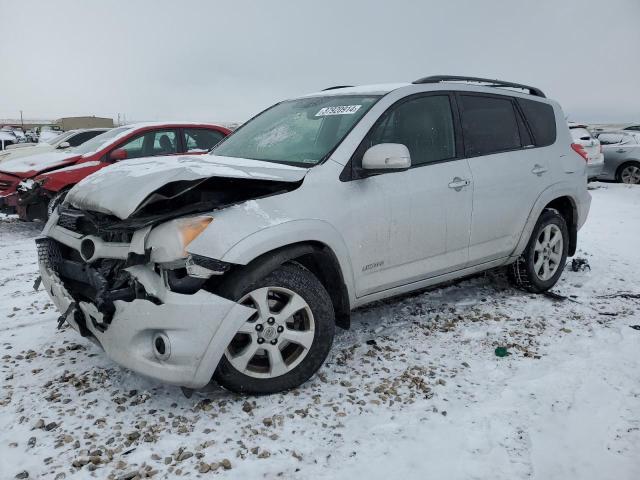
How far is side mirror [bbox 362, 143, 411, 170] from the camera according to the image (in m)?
2.94

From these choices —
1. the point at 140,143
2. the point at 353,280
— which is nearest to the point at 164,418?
the point at 353,280

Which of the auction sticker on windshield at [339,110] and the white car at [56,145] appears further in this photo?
the white car at [56,145]

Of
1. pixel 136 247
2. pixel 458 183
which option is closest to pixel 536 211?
pixel 458 183

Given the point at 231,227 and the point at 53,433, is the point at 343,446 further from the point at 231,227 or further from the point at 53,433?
the point at 53,433

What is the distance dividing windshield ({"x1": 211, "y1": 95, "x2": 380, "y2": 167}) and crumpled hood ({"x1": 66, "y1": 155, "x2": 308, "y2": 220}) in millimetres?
255

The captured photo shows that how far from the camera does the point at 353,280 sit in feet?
10.1

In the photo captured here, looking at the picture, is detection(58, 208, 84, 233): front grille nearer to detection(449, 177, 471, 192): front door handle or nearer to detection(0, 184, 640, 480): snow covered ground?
detection(0, 184, 640, 480): snow covered ground

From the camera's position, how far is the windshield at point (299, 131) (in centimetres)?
324

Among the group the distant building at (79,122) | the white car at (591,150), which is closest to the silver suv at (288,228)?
the white car at (591,150)

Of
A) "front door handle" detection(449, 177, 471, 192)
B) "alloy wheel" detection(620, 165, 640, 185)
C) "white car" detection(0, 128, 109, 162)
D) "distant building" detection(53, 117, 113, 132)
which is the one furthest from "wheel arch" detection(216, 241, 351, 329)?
"distant building" detection(53, 117, 113, 132)

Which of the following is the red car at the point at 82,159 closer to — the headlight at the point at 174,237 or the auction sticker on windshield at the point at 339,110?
the auction sticker on windshield at the point at 339,110

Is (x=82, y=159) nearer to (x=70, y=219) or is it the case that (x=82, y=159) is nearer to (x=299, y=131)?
(x=70, y=219)

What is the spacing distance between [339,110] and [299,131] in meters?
0.32

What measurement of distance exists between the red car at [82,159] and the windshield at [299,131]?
10.4 ft
